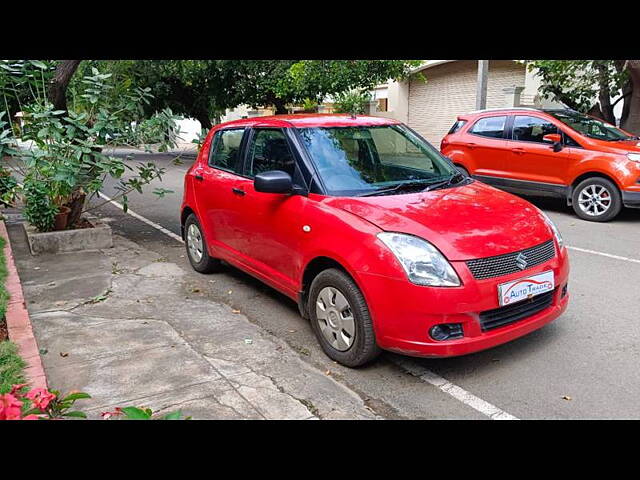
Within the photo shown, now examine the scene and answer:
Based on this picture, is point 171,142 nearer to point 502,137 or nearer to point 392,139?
point 392,139

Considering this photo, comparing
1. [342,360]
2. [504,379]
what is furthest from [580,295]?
[342,360]

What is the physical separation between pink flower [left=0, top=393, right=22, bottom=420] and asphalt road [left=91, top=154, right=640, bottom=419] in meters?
2.07

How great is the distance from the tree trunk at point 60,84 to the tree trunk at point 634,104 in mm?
10055

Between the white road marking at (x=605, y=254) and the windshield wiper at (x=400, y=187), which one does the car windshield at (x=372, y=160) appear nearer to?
the windshield wiper at (x=400, y=187)

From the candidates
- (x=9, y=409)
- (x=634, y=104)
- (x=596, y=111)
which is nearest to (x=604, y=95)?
(x=596, y=111)

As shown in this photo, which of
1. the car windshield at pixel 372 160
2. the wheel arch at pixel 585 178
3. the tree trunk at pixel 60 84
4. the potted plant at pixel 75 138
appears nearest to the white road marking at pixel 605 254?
the wheel arch at pixel 585 178

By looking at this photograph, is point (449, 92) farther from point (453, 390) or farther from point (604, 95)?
point (453, 390)

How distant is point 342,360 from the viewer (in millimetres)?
3818

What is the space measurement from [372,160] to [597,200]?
5573 mm

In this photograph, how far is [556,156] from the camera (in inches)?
→ 347

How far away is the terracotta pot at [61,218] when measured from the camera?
709 cm

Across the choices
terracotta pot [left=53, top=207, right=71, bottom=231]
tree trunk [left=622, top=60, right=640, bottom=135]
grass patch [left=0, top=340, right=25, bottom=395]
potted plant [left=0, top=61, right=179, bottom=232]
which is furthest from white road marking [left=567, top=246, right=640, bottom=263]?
terracotta pot [left=53, top=207, right=71, bottom=231]

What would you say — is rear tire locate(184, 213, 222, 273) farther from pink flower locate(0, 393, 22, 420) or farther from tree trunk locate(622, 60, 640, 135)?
tree trunk locate(622, 60, 640, 135)

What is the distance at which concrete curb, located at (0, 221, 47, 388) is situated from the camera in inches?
137
